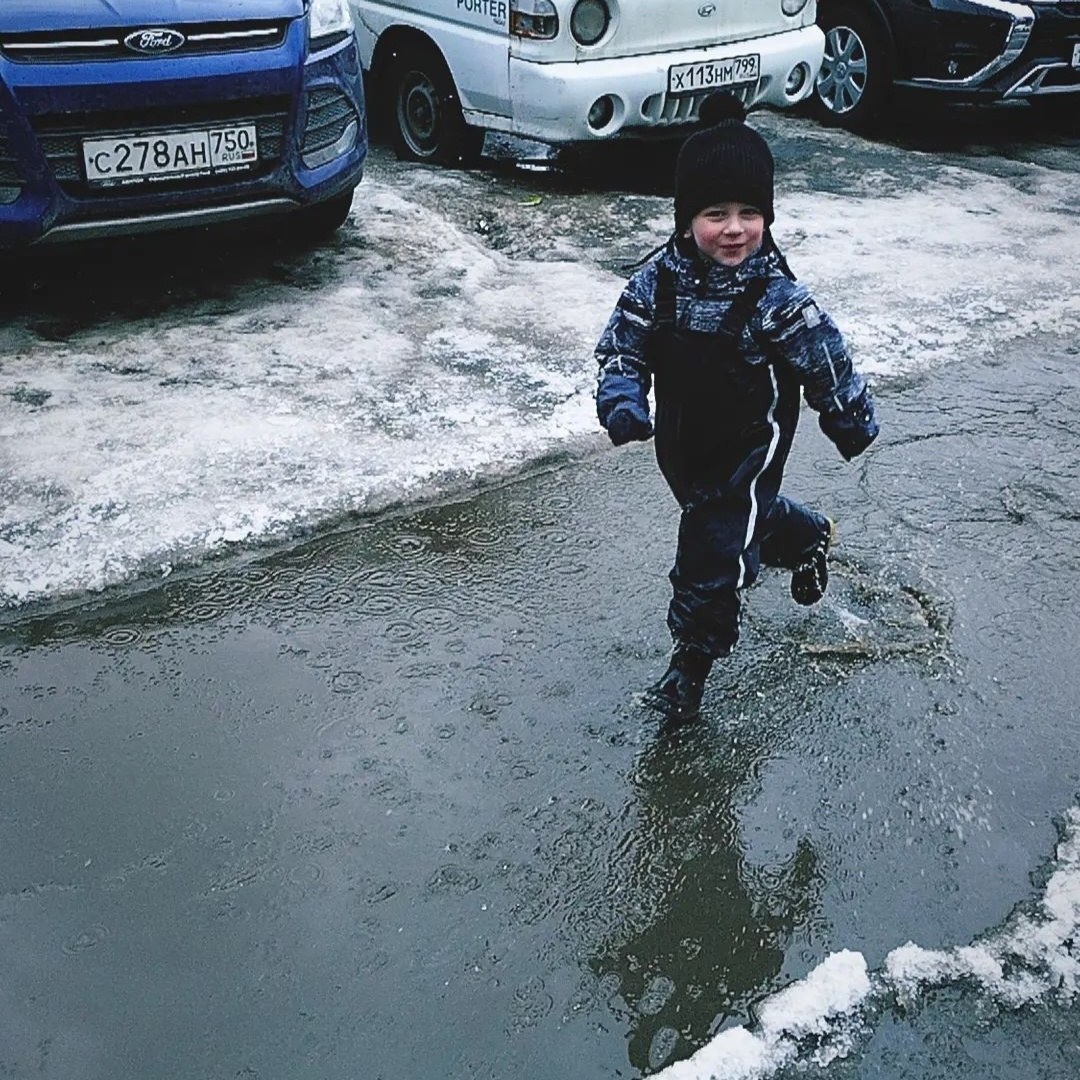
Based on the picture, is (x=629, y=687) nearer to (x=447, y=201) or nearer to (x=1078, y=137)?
(x=447, y=201)

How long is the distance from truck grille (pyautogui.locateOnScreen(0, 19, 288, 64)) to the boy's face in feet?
9.14

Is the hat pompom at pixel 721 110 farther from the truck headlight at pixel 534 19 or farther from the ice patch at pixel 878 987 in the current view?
the truck headlight at pixel 534 19

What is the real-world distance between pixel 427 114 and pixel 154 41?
253cm

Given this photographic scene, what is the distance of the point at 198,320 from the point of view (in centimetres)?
489

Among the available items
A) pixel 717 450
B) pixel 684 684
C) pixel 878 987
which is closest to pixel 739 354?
pixel 717 450

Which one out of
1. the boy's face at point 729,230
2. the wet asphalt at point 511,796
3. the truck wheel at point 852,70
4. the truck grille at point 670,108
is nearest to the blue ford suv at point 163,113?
the truck grille at point 670,108

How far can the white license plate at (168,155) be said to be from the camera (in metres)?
4.57

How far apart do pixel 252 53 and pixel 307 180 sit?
50 centimetres

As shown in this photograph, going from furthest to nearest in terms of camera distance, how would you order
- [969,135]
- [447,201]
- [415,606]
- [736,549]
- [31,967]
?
[969,135], [447,201], [415,606], [736,549], [31,967]

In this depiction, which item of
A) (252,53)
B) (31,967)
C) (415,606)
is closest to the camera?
(31,967)

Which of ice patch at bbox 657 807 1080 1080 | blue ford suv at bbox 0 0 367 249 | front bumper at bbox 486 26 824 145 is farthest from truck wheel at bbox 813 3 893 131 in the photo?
ice patch at bbox 657 807 1080 1080

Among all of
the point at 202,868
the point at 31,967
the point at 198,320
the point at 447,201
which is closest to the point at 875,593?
the point at 202,868

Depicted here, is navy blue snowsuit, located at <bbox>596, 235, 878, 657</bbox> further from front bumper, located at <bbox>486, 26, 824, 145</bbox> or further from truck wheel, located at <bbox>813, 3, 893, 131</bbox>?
truck wheel, located at <bbox>813, 3, 893, 131</bbox>

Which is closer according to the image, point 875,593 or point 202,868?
point 202,868
